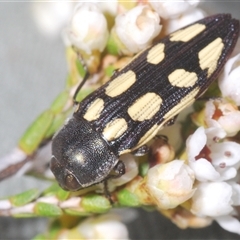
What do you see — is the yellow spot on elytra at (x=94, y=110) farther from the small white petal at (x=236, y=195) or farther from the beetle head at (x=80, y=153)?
the small white petal at (x=236, y=195)

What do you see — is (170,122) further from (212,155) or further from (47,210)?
(47,210)

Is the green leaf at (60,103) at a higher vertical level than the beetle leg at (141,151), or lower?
higher

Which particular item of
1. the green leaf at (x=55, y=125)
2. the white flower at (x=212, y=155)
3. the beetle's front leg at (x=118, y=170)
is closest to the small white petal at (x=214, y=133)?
the white flower at (x=212, y=155)

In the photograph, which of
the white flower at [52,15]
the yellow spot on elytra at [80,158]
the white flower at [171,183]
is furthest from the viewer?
the white flower at [52,15]

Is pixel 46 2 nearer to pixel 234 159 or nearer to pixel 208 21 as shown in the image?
pixel 208 21

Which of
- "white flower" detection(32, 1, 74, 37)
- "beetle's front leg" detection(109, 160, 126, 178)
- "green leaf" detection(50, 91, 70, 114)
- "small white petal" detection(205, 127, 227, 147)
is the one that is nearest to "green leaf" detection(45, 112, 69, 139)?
"green leaf" detection(50, 91, 70, 114)

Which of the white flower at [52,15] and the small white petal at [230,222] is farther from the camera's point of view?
the white flower at [52,15]

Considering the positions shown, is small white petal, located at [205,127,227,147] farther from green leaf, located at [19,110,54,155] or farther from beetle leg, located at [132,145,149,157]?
green leaf, located at [19,110,54,155]
